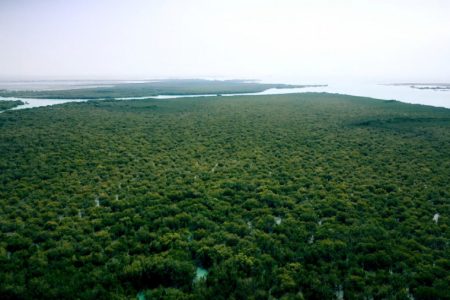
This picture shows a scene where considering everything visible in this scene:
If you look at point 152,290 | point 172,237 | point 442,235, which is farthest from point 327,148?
point 152,290

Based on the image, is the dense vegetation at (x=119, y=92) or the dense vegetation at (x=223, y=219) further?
the dense vegetation at (x=119, y=92)

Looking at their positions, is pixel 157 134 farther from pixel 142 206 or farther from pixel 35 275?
Result: pixel 35 275

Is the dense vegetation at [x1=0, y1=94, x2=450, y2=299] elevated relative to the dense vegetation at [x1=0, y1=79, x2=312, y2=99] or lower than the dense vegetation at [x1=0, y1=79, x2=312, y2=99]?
lower

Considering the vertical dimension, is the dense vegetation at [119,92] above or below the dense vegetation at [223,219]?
above

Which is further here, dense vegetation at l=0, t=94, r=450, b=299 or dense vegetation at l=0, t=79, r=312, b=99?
dense vegetation at l=0, t=79, r=312, b=99

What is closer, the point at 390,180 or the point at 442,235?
the point at 442,235

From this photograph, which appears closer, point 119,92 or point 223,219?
point 223,219

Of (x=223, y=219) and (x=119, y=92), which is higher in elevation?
(x=119, y=92)

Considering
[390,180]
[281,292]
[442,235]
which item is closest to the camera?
[281,292]
